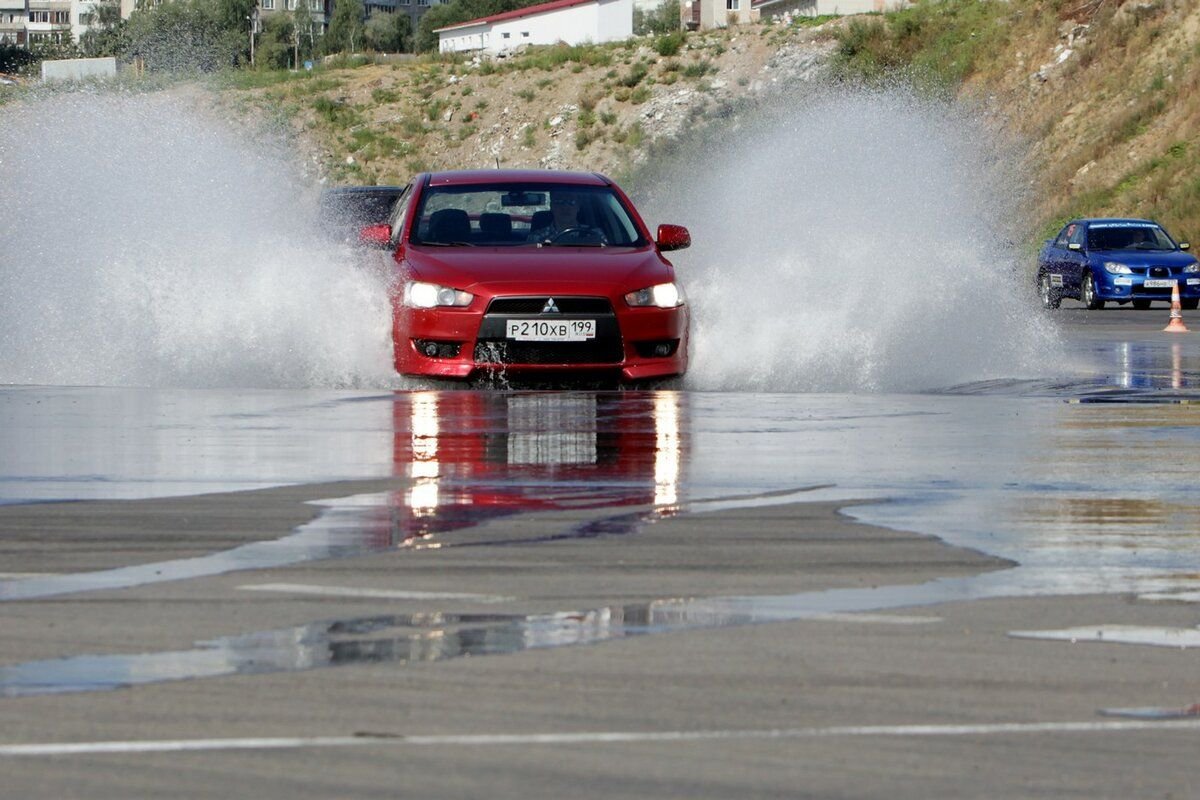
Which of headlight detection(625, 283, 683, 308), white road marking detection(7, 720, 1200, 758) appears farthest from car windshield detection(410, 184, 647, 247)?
white road marking detection(7, 720, 1200, 758)

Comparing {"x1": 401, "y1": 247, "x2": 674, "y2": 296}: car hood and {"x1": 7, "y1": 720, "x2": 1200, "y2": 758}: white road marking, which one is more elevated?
{"x1": 401, "y1": 247, "x2": 674, "y2": 296}: car hood

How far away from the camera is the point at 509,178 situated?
16.0 meters

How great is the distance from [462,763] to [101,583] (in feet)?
8.08

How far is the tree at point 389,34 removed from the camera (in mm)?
168500

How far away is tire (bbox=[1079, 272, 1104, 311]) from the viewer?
35263 mm

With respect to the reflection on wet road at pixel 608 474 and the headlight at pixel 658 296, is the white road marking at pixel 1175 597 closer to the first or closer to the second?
the reflection on wet road at pixel 608 474

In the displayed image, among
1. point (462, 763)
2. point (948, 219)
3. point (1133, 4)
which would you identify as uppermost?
point (1133, 4)

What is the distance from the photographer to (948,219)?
1878 centimetres

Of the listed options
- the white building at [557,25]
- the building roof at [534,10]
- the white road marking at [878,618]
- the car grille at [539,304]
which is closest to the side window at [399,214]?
the car grille at [539,304]

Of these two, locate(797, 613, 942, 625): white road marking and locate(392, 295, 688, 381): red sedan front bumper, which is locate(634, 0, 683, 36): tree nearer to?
locate(392, 295, 688, 381): red sedan front bumper

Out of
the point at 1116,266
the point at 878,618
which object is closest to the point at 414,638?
the point at 878,618

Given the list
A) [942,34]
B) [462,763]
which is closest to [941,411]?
[462,763]

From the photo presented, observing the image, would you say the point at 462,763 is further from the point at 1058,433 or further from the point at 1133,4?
the point at 1133,4

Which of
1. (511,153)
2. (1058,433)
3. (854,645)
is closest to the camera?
(854,645)
